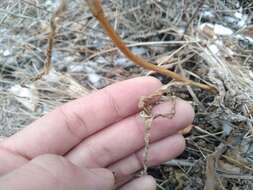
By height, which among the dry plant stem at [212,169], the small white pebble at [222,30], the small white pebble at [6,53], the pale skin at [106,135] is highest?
the small white pebble at [222,30]

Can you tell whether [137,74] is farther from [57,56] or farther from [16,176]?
[16,176]

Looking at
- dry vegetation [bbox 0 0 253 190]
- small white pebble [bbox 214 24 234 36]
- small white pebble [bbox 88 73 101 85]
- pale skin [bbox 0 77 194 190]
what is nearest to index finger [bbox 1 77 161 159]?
pale skin [bbox 0 77 194 190]

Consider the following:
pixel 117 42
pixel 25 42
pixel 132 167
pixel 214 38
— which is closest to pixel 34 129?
pixel 132 167

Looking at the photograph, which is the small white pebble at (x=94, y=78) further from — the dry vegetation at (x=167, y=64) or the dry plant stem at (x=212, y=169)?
the dry plant stem at (x=212, y=169)

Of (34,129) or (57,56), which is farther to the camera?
(57,56)

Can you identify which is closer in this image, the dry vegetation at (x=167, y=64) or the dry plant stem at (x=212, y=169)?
the dry plant stem at (x=212, y=169)

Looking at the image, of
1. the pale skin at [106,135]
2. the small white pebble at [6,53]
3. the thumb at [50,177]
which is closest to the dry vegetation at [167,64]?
the small white pebble at [6,53]

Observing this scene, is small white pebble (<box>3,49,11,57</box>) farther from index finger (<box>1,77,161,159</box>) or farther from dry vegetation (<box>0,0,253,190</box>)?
index finger (<box>1,77,161,159</box>)
